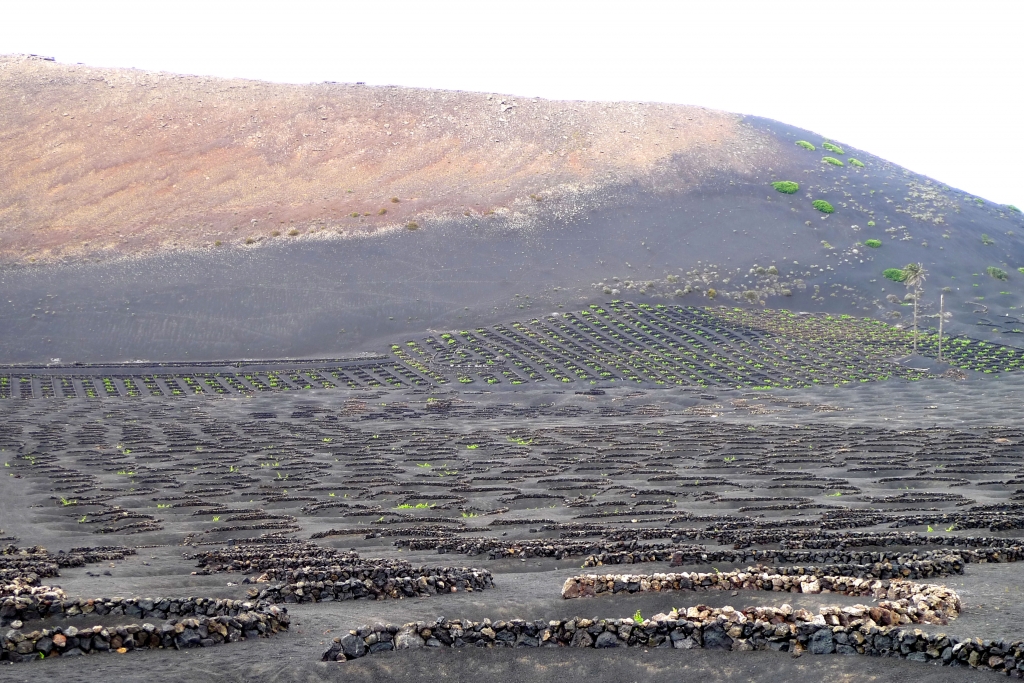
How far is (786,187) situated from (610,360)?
149 ft

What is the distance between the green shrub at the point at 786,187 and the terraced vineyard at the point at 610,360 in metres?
27.7

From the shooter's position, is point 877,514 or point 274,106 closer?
point 877,514

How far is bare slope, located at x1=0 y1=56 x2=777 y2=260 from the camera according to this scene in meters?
104

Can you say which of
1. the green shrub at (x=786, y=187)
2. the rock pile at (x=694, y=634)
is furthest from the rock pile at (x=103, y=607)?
the green shrub at (x=786, y=187)

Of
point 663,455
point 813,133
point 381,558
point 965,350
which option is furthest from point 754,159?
point 381,558

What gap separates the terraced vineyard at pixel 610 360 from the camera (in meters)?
73.6

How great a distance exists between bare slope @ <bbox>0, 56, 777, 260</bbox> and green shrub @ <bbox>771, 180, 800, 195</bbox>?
591 cm

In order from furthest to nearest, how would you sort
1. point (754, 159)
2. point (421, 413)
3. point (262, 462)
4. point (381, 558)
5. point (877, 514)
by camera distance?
point (754, 159) < point (421, 413) < point (262, 462) < point (877, 514) < point (381, 558)

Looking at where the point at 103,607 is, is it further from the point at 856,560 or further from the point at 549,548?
the point at 856,560

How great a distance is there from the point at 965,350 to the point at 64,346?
68.1 m

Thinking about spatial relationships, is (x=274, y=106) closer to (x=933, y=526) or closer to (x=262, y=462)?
(x=262, y=462)

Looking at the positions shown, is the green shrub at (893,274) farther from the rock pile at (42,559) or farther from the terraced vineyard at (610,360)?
the rock pile at (42,559)

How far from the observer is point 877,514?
100 ft

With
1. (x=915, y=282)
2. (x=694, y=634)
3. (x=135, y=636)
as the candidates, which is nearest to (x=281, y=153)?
(x=915, y=282)
